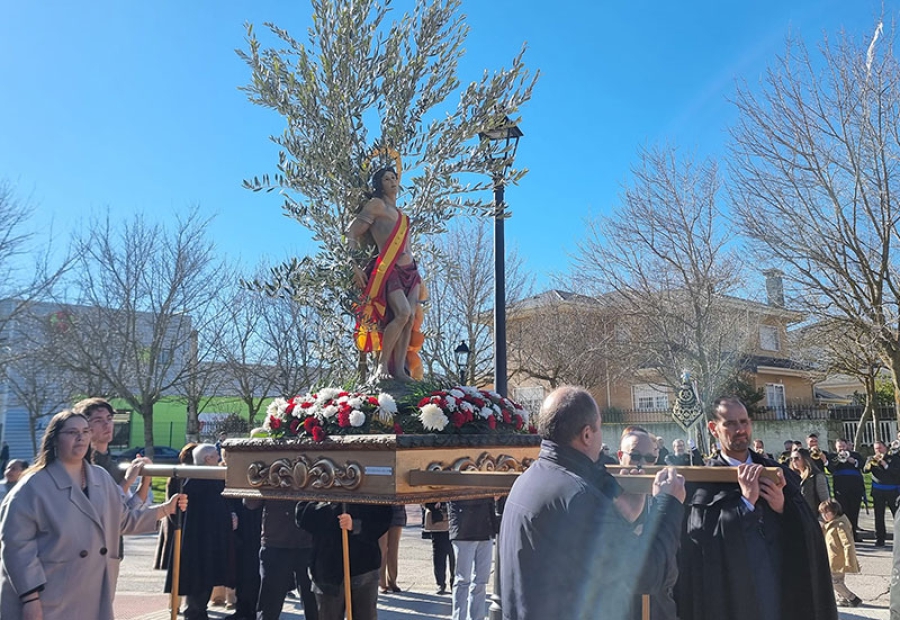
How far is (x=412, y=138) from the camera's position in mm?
5609

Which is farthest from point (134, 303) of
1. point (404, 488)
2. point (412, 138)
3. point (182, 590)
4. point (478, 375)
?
point (404, 488)

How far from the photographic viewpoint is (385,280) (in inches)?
213

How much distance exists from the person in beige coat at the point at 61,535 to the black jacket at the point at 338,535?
1.30m

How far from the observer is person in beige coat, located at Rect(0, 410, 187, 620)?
3945 millimetres

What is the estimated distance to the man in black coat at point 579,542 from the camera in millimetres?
2865

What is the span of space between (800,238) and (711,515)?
13989mm

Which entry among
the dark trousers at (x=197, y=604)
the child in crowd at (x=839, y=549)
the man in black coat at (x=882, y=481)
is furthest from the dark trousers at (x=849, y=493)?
the dark trousers at (x=197, y=604)

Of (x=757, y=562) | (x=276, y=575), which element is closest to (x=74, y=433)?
(x=276, y=575)

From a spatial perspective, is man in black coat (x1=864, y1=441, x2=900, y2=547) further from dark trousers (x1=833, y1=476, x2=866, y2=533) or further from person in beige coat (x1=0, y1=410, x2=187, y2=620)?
person in beige coat (x1=0, y1=410, x2=187, y2=620)

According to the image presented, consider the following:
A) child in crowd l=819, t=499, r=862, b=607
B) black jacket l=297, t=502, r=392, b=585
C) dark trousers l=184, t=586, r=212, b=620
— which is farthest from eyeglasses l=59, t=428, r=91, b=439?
child in crowd l=819, t=499, r=862, b=607

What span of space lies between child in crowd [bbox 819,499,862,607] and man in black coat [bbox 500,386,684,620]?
23.6 ft

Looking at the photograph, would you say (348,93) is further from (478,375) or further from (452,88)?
(478,375)

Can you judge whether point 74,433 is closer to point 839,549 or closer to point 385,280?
point 385,280

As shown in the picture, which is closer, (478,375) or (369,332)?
(369,332)
